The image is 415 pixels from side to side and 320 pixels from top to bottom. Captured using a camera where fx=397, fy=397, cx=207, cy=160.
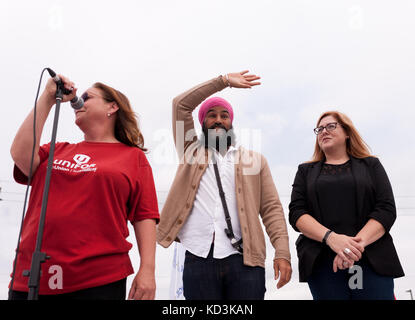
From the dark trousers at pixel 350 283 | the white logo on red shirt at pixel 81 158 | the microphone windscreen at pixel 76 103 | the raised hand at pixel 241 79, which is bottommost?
the dark trousers at pixel 350 283

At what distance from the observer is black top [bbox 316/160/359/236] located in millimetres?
3264

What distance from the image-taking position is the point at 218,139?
12.4 ft

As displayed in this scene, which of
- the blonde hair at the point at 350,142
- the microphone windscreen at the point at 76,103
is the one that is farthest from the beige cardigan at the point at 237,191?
the microphone windscreen at the point at 76,103

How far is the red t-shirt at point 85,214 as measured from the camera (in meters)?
2.30

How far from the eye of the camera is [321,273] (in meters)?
3.26

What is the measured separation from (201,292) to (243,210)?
76 cm

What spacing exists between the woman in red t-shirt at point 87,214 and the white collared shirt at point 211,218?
763 mm

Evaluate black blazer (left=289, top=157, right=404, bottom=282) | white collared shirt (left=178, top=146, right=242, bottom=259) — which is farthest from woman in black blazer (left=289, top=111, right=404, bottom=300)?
white collared shirt (left=178, top=146, right=242, bottom=259)

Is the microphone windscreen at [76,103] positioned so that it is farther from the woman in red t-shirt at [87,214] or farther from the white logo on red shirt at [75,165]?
the white logo on red shirt at [75,165]

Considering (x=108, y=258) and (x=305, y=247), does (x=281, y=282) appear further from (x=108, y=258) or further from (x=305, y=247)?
(x=108, y=258)

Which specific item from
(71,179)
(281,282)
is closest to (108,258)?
(71,179)

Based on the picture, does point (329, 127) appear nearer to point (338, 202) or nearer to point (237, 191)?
point (338, 202)

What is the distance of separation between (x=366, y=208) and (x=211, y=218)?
4.26ft

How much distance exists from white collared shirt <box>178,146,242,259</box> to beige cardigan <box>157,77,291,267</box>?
0.07m
